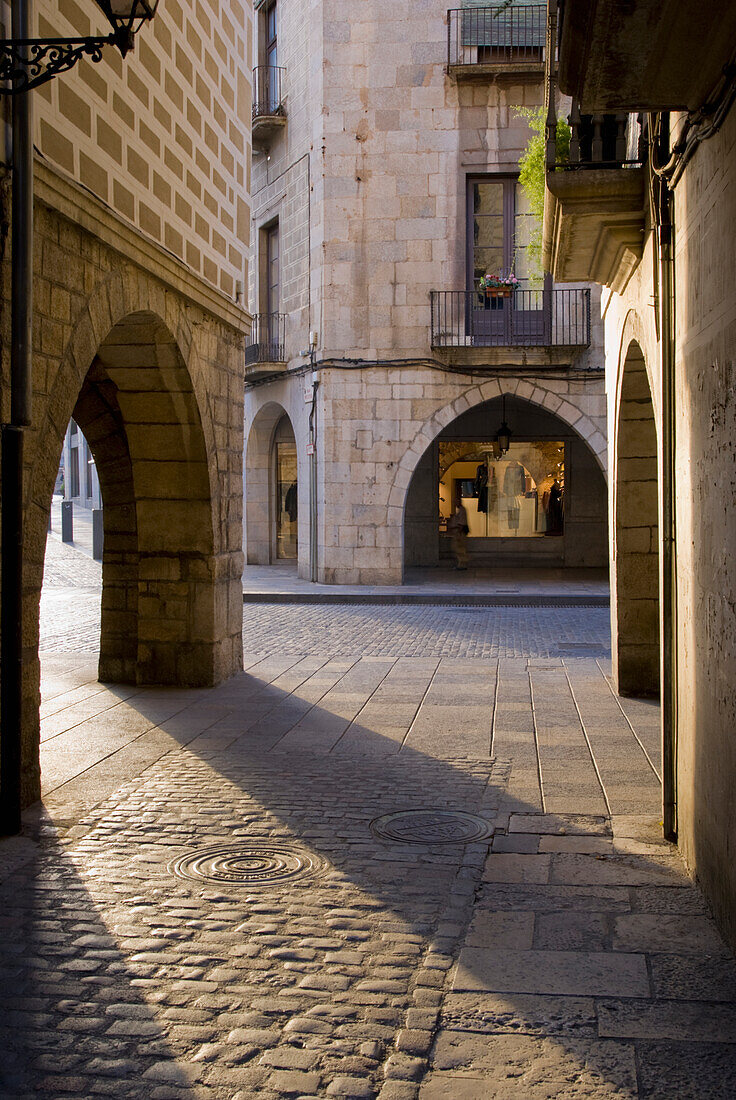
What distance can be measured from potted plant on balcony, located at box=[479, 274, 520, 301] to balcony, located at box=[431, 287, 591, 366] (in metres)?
0.06

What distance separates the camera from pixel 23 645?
5582mm

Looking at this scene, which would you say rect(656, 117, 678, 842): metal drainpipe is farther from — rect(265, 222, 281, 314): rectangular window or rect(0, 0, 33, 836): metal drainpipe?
rect(265, 222, 281, 314): rectangular window

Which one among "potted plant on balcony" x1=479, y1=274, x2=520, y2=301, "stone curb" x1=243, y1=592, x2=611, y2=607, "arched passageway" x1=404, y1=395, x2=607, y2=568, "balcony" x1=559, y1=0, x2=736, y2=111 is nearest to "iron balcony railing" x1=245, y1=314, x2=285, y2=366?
"arched passageway" x1=404, y1=395, x2=607, y2=568

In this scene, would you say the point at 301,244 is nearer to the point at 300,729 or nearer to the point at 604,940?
the point at 300,729

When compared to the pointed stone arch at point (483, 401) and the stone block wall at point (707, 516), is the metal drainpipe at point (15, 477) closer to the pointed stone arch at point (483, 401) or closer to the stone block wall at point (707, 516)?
the stone block wall at point (707, 516)

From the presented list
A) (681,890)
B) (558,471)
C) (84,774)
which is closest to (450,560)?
(558,471)

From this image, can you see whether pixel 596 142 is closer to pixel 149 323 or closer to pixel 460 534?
pixel 149 323

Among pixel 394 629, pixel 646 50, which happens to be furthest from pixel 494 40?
pixel 646 50

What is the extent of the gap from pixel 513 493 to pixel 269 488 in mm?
5034

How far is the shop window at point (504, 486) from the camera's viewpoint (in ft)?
77.8

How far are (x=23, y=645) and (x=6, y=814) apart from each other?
31.2 inches

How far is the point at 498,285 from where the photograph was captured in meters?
19.0

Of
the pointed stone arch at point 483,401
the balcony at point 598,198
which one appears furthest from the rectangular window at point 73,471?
the balcony at point 598,198

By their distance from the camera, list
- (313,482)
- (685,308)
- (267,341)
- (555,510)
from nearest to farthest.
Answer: (685,308)
(313,482)
(267,341)
(555,510)
